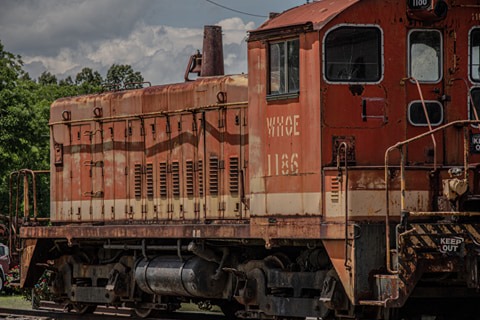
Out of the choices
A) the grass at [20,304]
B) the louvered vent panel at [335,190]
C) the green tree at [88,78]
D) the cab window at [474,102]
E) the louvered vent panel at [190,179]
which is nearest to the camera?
the louvered vent panel at [335,190]

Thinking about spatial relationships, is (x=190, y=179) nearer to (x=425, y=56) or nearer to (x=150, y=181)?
(x=150, y=181)

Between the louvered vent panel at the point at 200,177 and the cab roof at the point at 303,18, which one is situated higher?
the cab roof at the point at 303,18

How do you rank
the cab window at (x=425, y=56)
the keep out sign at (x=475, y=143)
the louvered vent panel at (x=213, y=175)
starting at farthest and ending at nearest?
1. the louvered vent panel at (x=213, y=175)
2. the cab window at (x=425, y=56)
3. the keep out sign at (x=475, y=143)

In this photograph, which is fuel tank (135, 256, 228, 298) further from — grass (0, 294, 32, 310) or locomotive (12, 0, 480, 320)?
grass (0, 294, 32, 310)

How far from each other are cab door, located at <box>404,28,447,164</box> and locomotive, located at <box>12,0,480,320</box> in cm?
2

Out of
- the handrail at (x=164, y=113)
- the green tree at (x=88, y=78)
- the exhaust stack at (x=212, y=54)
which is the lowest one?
the handrail at (x=164, y=113)

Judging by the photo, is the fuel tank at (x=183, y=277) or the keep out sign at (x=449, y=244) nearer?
the keep out sign at (x=449, y=244)

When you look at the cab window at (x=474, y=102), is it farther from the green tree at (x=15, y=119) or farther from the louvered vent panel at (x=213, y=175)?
the green tree at (x=15, y=119)

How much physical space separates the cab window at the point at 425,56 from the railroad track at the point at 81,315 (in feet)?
19.7

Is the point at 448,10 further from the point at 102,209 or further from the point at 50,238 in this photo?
the point at 50,238

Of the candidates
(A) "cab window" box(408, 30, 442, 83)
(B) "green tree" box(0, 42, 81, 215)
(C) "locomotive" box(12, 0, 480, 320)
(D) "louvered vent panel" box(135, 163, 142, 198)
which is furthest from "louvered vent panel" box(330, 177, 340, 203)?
(B) "green tree" box(0, 42, 81, 215)

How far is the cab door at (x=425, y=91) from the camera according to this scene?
44.9ft

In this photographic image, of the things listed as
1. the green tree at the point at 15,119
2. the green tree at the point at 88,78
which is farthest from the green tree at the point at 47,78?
the green tree at the point at 15,119

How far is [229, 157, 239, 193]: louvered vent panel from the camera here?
1573 centimetres
